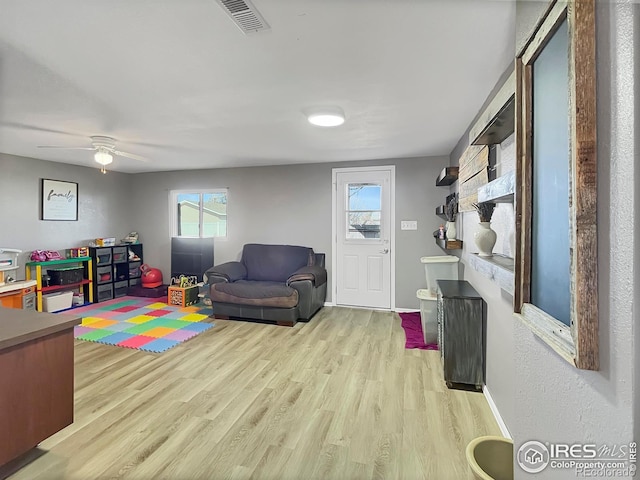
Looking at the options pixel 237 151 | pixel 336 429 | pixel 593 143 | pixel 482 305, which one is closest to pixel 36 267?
pixel 237 151

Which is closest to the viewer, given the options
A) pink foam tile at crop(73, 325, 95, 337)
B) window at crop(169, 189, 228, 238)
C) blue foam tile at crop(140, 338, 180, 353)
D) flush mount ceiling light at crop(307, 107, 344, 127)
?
flush mount ceiling light at crop(307, 107, 344, 127)

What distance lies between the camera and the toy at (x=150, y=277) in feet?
19.4

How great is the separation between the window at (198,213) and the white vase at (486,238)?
4646 mm

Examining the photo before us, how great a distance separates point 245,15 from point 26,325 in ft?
6.11

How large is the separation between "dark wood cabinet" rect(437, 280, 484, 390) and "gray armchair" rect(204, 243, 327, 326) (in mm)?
2059

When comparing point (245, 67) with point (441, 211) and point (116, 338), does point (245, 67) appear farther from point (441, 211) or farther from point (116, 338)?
point (116, 338)

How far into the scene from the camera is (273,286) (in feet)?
14.1

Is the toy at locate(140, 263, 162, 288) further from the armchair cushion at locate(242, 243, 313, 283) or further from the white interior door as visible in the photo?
the white interior door

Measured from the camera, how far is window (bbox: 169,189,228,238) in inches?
230

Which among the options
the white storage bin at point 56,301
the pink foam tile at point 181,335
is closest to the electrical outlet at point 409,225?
the pink foam tile at point 181,335

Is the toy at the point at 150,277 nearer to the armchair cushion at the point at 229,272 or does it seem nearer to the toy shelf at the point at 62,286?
the toy shelf at the point at 62,286

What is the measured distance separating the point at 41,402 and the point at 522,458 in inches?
87.3

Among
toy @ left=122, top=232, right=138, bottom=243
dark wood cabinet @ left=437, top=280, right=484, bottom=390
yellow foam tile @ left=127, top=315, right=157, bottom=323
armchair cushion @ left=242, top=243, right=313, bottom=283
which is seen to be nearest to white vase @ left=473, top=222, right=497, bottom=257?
dark wood cabinet @ left=437, top=280, right=484, bottom=390

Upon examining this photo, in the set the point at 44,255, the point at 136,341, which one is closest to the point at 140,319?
the point at 136,341
